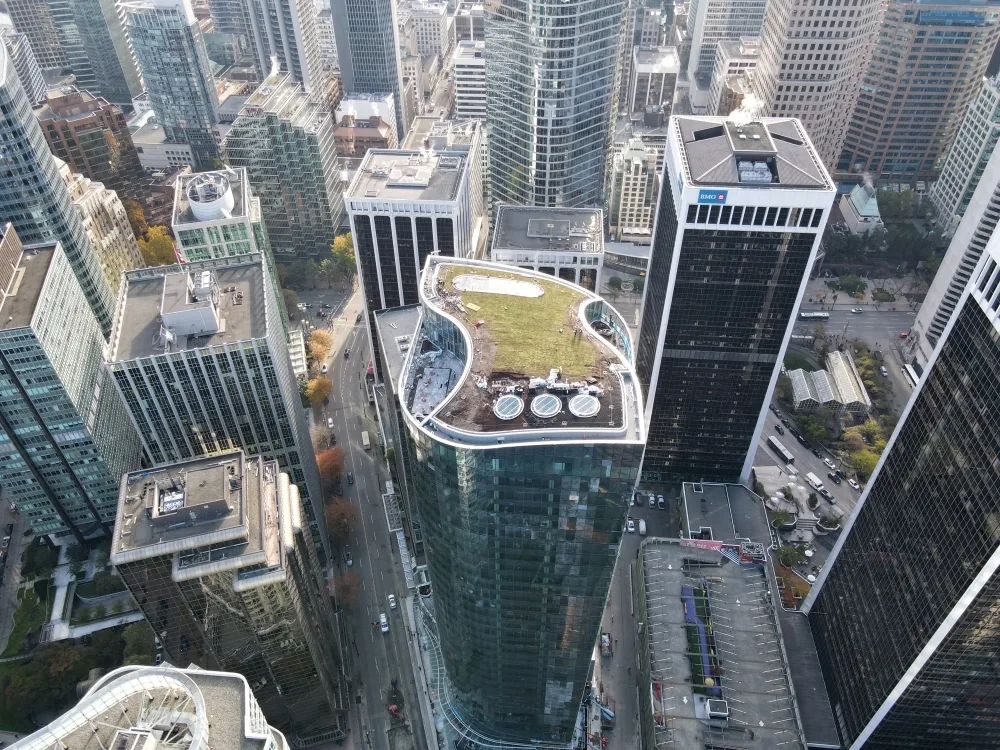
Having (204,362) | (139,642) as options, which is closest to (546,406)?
(204,362)

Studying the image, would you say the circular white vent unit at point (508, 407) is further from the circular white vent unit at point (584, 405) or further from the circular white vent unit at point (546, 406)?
the circular white vent unit at point (584, 405)

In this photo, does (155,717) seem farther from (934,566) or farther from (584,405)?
(934,566)

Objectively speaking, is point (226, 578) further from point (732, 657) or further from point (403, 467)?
point (732, 657)

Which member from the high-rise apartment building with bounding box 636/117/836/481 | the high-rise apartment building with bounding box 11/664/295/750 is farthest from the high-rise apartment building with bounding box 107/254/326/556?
the high-rise apartment building with bounding box 636/117/836/481

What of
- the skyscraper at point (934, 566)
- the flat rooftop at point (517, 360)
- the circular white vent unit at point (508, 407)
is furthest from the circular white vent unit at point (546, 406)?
the skyscraper at point (934, 566)

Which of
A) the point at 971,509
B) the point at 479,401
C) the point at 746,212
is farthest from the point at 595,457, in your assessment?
the point at 746,212

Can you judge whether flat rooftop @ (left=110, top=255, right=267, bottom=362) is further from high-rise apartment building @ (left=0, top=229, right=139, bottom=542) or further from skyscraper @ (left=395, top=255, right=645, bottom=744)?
skyscraper @ (left=395, top=255, right=645, bottom=744)
